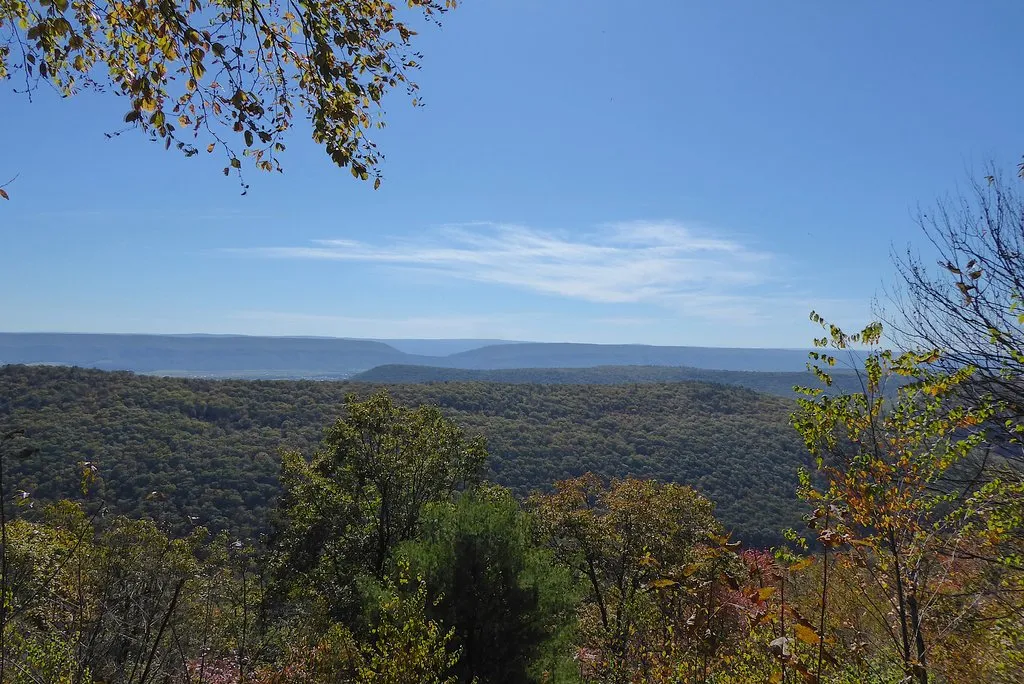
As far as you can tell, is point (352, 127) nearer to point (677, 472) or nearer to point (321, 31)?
point (321, 31)

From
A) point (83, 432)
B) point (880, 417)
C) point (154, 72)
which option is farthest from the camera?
point (83, 432)

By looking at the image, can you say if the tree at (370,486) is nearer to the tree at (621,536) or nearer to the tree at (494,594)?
the tree at (621,536)

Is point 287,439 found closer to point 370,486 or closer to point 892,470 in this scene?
point 370,486

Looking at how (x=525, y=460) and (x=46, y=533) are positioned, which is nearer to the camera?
(x=46, y=533)

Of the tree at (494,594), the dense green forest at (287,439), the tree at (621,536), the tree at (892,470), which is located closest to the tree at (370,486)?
the tree at (621,536)

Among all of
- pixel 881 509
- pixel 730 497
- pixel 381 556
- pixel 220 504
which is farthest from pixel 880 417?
pixel 730 497

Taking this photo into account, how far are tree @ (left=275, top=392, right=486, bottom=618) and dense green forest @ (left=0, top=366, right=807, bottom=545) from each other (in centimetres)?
1419

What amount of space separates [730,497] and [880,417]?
163 ft

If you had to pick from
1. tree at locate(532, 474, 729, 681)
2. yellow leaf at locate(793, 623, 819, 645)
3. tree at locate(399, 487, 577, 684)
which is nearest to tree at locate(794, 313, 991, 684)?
yellow leaf at locate(793, 623, 819, 645)

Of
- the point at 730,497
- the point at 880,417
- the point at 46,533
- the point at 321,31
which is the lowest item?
the point at 730,497

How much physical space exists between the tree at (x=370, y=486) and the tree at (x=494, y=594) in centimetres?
385

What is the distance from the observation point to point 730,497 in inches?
1970

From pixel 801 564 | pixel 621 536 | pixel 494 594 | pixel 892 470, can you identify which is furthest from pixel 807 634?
pixel 621 536

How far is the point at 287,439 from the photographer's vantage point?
162ft
